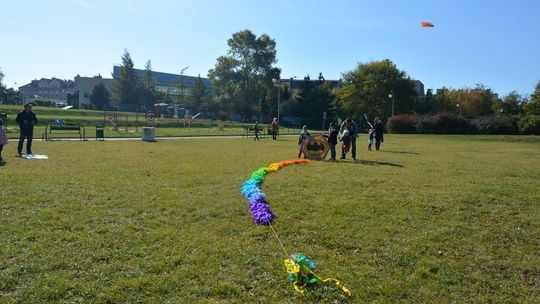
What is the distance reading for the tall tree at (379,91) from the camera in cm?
6769

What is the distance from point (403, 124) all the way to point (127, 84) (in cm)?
5480

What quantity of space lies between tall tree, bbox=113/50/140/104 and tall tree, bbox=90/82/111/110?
8.35 ft

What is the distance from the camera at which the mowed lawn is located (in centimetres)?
439

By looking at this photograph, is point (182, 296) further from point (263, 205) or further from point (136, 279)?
point (263, 205)

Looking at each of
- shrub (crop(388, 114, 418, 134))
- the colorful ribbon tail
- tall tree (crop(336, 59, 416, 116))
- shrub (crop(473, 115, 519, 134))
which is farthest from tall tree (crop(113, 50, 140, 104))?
the colorful ribbon tail

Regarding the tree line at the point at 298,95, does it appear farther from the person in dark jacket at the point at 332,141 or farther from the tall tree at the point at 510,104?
the person in dark jacket at the point at 332,141

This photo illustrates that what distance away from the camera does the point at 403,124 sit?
52.3m

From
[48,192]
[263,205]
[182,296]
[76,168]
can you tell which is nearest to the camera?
[182,296]

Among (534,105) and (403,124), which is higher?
(534,105)

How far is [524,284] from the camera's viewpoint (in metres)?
4.75

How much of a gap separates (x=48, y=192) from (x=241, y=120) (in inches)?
2841

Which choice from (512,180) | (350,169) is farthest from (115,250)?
(512,180)

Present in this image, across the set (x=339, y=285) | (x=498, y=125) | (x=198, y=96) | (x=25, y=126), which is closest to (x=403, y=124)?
(x=498, y=125)

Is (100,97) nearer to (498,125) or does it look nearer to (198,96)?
(198,96)
